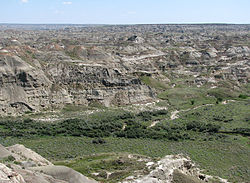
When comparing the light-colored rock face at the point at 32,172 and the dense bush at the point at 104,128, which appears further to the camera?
the dense bush at the point at 104,128

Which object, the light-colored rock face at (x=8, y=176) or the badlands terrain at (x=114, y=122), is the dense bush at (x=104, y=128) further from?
the light-colored rock face at (x=8, y=176)

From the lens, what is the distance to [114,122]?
153 feet

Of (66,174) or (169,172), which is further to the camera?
(169,172)

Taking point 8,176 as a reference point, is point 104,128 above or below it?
below

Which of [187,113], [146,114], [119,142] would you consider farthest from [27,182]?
[187,113]

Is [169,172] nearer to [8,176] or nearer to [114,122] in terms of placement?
[8,176]

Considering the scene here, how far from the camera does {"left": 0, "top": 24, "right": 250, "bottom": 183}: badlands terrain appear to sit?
78.5 ft

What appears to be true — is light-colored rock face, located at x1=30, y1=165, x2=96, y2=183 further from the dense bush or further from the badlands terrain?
the dense bush

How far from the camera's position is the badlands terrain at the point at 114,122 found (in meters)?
23.9

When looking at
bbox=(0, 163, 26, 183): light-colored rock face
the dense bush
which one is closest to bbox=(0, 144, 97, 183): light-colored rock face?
bbox=(0, 163, 26, 183): light-colored rock face

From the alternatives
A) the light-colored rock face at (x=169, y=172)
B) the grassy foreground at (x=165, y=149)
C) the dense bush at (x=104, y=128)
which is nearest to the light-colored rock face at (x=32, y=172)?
the light-colored rock face at (x=169, y=172)

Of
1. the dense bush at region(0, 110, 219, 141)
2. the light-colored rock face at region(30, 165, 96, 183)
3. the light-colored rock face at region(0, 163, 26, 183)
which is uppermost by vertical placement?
the light-colored rock face at region(0, 163, 26, 183)

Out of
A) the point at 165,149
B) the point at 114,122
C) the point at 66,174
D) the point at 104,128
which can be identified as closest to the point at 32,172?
the point at 66,174

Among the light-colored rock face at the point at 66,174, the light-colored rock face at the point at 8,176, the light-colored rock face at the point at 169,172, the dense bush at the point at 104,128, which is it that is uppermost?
the light-colored rock face at the point at 8,176
